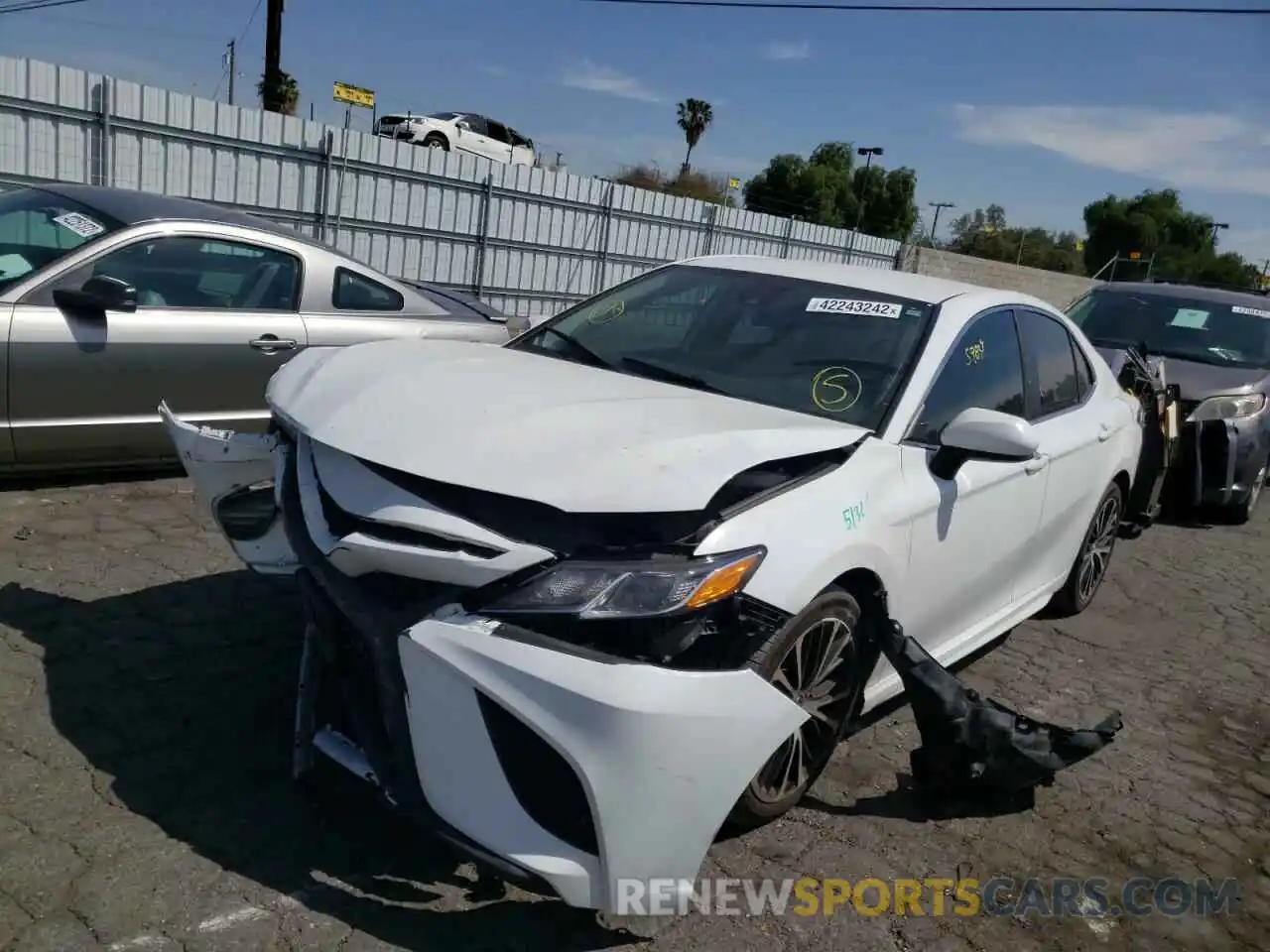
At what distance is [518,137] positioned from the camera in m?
29.3

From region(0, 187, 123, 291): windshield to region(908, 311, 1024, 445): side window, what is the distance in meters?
3.95

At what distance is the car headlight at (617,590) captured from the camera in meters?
2.33

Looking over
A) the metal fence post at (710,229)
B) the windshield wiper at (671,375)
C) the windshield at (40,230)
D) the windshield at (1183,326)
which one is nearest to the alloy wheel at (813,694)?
the windshield wiper at (671,375)

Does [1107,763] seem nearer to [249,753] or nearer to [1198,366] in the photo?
[249,753]

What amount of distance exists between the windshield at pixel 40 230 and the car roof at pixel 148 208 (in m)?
0.07

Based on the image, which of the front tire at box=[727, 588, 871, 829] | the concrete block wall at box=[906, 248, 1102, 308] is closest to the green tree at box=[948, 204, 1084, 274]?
the concrete block wall at box=[906, 248, 1102, 308]

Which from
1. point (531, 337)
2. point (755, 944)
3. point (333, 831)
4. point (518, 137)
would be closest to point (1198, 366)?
point (531, 337)

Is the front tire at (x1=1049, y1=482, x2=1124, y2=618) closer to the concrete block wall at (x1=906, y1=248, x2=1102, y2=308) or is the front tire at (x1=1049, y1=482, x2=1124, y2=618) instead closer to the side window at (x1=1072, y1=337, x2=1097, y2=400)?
the side window at (x1=1072, y1=337, x2=1097, y2=400)

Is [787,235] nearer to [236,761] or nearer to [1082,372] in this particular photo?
[1082,372]

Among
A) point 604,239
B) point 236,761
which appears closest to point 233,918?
point 236,761

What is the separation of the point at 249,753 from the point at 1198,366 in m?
7.68

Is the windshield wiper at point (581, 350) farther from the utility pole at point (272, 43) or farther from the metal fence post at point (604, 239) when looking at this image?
the utility pole at point (272, 43)

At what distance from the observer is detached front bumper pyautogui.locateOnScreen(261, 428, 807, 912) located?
2232 millimetres

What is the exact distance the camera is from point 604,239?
1600 centimetres
